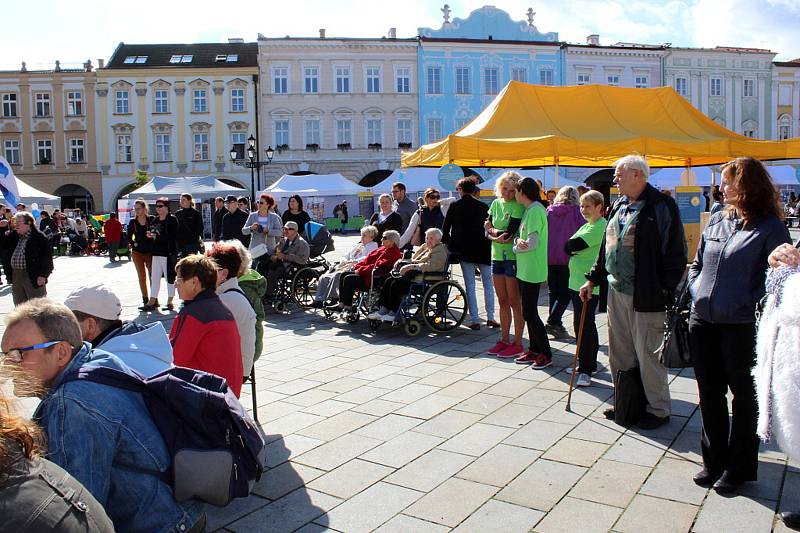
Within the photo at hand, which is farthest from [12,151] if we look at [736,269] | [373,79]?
[736,269]

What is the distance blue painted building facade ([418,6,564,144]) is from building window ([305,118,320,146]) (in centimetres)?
645

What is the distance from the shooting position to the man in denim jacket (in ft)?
7.06

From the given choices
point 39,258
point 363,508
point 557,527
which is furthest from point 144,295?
point 557,527

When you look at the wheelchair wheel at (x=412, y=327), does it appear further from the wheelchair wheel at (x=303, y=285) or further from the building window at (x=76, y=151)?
the building window at (x=76, y=151)

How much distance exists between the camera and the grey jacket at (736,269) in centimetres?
350

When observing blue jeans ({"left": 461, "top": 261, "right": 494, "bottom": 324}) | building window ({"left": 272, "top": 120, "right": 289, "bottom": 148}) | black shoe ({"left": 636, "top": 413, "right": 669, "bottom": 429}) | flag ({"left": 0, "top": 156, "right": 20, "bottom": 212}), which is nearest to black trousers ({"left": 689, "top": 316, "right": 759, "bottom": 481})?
black shoe ({"left": 636, "top": 413, "right": 669, "bottom": 429})

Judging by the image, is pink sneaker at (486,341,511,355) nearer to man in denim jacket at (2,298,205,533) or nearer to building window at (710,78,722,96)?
man in denim jacket at (2,298,205,533)

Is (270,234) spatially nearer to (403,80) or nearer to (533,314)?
(533,314)

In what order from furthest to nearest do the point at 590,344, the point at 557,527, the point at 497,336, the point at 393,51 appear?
the point at 393,51 → the point at 497,336 → the point at 590,344 → the point at 557,527

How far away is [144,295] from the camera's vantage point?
11.0 meters

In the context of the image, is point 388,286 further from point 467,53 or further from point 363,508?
point 467,53

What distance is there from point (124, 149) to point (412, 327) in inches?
1639

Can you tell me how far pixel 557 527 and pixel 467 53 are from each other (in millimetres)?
42937

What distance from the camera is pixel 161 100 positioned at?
147ft
